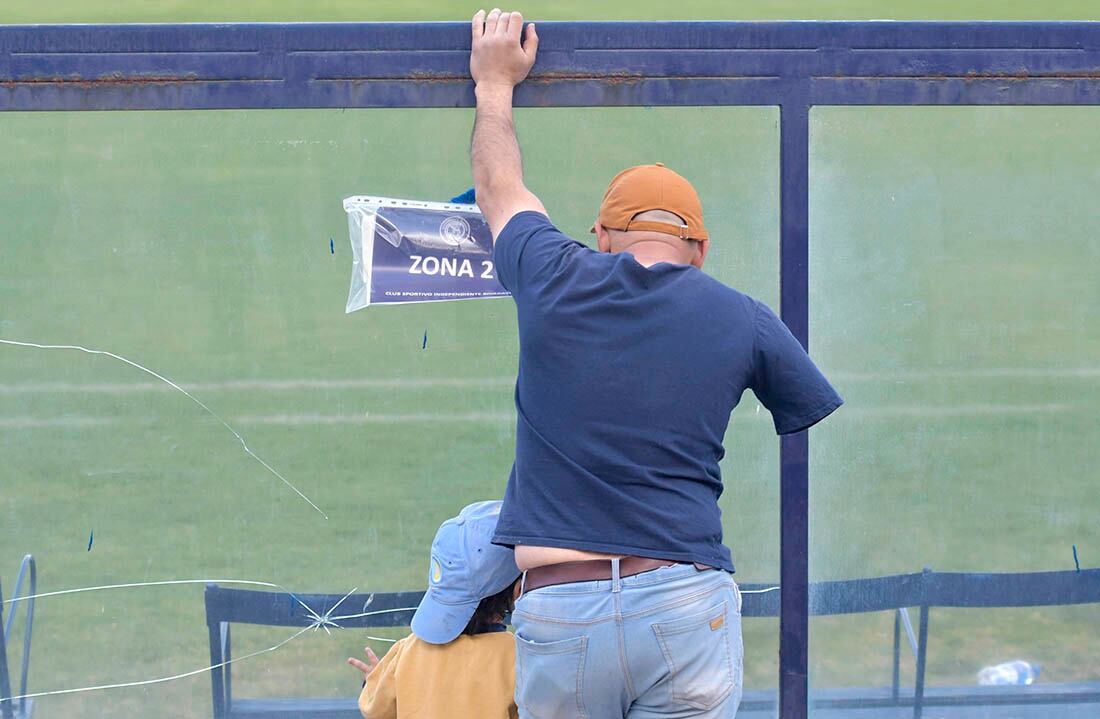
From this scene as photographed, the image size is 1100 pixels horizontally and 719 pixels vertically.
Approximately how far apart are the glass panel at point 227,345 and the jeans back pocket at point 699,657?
2.24 feet

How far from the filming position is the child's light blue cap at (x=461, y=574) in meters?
2.05

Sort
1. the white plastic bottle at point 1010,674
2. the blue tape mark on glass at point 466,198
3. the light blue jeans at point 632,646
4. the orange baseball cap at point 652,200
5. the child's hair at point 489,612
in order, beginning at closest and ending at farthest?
1. the light blue jeans at point 632,646
2. the orange baseball cap at point 652,200
3. the child's hair at point 489,612
4. the blue tape mark on glass at point 466,198
5. the white plastic bottle at point 1010,674

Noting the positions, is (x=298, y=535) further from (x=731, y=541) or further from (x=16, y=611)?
(x=731, y=541)

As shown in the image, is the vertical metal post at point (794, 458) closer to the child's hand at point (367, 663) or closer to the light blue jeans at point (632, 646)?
the light blue jeans at point (632, 646)

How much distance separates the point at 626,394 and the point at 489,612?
→ 0.57 meters

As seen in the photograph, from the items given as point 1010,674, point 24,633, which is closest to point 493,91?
point 24,633

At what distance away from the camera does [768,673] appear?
2.39 metres

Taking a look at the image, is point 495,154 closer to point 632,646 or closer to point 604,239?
point 604,239

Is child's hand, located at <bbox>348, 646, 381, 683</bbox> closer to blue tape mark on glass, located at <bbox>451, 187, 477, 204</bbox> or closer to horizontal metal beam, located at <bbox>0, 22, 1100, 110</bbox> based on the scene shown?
blue tape mark on glass, located at <bbox>451, 187, 477, 204</bbox>

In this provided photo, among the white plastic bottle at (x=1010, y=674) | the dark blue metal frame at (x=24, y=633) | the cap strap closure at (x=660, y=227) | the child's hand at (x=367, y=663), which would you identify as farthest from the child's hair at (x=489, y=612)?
the white plastic bottle at (x=1010, y=674)

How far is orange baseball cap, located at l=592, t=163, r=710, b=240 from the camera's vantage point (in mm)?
1854

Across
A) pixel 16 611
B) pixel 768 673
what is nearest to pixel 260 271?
pixel 16 611

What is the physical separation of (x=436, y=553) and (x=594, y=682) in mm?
454

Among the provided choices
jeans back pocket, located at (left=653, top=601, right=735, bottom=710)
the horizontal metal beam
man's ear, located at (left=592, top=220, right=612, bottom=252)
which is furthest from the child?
the horizontal metal beam
